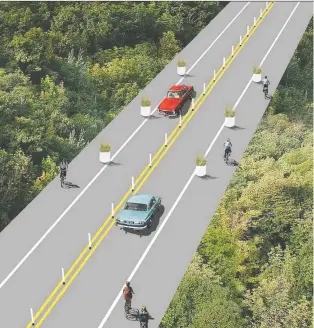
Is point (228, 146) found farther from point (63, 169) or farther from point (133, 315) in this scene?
point (133, 315)

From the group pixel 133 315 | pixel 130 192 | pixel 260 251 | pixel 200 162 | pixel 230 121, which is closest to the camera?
pixel 133 315

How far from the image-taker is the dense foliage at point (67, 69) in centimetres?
5238

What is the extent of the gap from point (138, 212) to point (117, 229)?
1.70m

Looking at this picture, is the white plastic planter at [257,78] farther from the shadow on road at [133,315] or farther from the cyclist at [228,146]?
the shadow on road at [133,315]

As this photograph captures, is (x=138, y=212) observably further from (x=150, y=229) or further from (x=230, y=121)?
(x=230, y=121)

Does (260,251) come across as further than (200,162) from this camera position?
Yes

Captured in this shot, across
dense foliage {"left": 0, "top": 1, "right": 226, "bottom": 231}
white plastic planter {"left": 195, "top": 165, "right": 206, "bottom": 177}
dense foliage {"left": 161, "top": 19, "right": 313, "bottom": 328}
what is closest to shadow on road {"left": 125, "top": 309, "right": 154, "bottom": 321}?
dense foliage {"left": 161, "top": 19, "right": 313, "bottom": 328}

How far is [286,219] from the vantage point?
179ft

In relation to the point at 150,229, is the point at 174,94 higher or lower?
higher

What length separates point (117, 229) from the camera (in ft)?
Answer: 120

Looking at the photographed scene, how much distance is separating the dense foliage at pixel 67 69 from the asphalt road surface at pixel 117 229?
25.1ft

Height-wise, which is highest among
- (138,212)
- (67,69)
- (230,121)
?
(138,212)

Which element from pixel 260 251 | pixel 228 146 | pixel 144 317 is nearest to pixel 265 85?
pixel 228 146

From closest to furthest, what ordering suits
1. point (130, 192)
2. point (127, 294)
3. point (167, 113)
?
point (127, 294)
point (130, 192)
point (167, 113)
